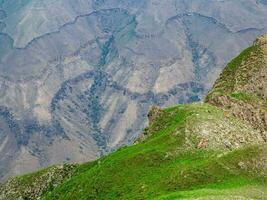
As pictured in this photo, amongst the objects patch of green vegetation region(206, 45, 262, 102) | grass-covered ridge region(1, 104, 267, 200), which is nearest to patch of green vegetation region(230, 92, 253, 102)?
patch of green vegetation region(206, 45, 262, 102)

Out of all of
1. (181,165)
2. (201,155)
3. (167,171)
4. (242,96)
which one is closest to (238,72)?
(242,96)

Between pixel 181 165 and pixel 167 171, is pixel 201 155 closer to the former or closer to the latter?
pixel 181 165

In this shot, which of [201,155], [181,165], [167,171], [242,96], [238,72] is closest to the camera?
[167,171]

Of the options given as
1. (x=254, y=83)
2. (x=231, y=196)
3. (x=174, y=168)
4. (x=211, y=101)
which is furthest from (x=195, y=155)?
(x=254, y=83)

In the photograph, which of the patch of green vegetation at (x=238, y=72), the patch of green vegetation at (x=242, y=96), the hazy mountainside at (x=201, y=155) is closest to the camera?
the hazy mountainside at (x=201, y=155)

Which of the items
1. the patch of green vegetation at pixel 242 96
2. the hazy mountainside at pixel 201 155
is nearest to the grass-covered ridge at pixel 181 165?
the hazy mountainside at pixel 201 155

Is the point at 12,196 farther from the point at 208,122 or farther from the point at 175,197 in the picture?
the point at 175,197

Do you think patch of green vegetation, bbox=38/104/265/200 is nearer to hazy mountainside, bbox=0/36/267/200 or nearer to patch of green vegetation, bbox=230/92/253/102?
hazy mountainside, bbox=0/36/267/200

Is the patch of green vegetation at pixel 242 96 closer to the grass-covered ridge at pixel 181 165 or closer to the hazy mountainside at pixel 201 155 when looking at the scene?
the hazy mountainside at pixel 201 155
